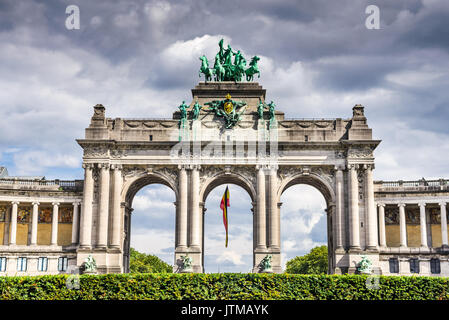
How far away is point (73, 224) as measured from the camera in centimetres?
7869

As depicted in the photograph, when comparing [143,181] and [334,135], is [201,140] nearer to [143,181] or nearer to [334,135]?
[143,181]

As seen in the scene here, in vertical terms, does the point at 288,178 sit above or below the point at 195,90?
below

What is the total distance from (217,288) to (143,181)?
102 feet

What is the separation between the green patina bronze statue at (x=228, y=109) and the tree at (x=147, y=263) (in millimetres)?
61183

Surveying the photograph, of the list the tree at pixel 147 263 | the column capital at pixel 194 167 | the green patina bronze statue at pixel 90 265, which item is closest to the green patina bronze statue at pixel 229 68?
the column capital at pixel 194 167

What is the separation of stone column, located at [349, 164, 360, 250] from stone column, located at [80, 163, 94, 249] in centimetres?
3123

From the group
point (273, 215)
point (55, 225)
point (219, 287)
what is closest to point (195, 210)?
point (273, 215)

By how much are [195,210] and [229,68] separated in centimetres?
2054

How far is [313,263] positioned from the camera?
128 meters

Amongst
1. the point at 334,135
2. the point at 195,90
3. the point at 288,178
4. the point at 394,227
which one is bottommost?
the point at 394,227

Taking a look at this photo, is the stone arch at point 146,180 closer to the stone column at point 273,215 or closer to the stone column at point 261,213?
the stone column at point 261,213

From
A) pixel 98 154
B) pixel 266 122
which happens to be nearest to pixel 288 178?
pixel 266 122
